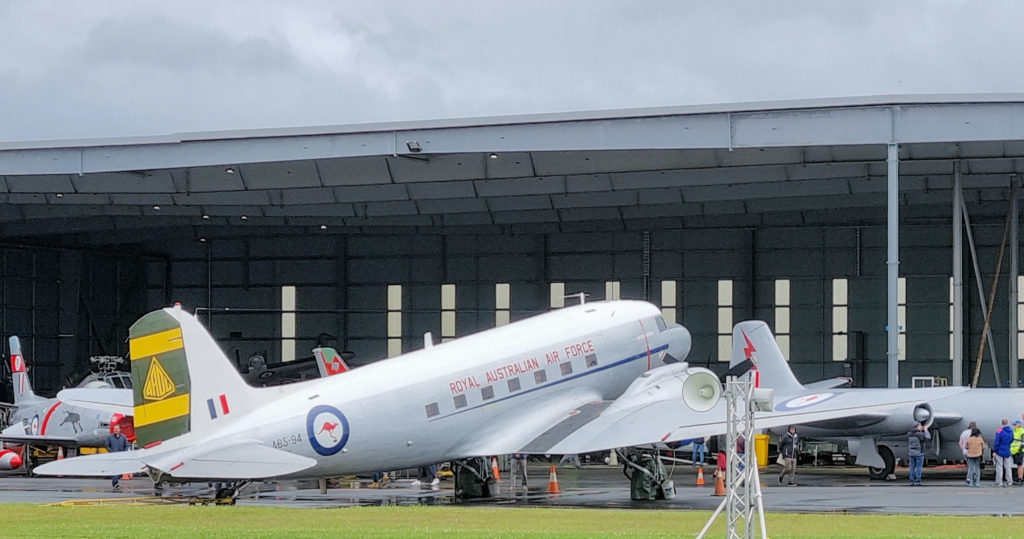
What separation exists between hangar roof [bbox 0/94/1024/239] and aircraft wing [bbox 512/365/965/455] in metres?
11.1

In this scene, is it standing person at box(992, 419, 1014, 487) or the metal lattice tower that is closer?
the metal lattice tower

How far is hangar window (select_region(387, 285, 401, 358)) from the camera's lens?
68812mm

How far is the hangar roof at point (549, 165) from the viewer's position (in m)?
37.8

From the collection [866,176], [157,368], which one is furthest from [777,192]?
[157,368]

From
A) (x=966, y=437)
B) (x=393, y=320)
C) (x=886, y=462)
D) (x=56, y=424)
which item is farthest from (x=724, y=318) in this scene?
(x=56, y=424)

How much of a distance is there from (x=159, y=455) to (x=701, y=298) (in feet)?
143

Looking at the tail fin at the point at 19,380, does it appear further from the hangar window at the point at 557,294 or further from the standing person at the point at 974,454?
the standing person at the point at 974,454

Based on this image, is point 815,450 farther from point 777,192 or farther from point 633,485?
point 633,485

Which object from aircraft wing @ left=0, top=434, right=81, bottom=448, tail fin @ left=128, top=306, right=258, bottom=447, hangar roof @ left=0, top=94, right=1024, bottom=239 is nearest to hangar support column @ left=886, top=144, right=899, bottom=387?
hangar roof @ left=0, top=94, right=1024, bottom=239

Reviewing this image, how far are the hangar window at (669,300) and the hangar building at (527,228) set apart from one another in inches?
4.2

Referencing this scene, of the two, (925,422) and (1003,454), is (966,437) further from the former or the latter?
(1003,454)

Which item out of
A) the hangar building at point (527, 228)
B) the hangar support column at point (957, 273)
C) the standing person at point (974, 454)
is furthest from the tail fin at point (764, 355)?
the standing person at point (974, 454)

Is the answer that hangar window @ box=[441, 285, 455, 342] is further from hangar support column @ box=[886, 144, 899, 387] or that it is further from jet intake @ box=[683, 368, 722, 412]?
jet intake @ box=[683, 368, 722, 412]

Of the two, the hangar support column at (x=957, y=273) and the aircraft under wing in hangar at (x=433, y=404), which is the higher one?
the hangar support column at (x=957, y=273)
